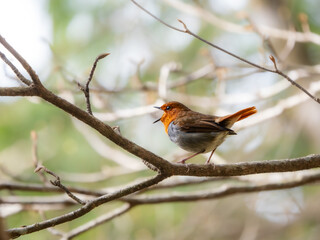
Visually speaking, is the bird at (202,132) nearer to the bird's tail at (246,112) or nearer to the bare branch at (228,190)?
the bird's tail at (246,112)

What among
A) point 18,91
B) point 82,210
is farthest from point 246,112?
point 18,91

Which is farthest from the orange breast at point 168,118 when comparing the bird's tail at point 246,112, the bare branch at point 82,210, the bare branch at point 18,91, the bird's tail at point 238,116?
the bare branch at point 18,91

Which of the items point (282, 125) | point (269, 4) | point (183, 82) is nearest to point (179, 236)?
point (183, 82)

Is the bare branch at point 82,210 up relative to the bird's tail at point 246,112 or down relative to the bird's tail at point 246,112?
down

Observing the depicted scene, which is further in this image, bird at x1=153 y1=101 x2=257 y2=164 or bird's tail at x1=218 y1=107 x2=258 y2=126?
bird at x1=153 y1=101 x2=257 y2=164

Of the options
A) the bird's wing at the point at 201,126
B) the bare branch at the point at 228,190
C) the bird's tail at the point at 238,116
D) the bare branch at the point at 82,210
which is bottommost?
the bare branch at the point at 82,210

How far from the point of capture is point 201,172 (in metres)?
2.61

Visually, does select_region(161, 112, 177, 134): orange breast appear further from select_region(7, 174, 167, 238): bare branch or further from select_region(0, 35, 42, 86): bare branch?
select_region(0, 35, 42, 86): bare branch

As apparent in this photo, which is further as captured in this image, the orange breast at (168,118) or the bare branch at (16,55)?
the orange breast at (168,118)

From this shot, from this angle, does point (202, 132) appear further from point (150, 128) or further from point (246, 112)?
point (150, 128)

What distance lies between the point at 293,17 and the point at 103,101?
3.21m

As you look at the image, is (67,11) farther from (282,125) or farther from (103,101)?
(282,125)

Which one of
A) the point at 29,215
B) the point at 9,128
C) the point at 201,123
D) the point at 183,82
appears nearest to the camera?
the point at 201,123

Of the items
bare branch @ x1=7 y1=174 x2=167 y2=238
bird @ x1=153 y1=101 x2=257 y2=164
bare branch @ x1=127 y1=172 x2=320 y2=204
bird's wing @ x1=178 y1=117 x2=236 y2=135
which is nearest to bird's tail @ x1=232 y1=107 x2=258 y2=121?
bird @ x1=153 y1=101 x2=257 y2=164
